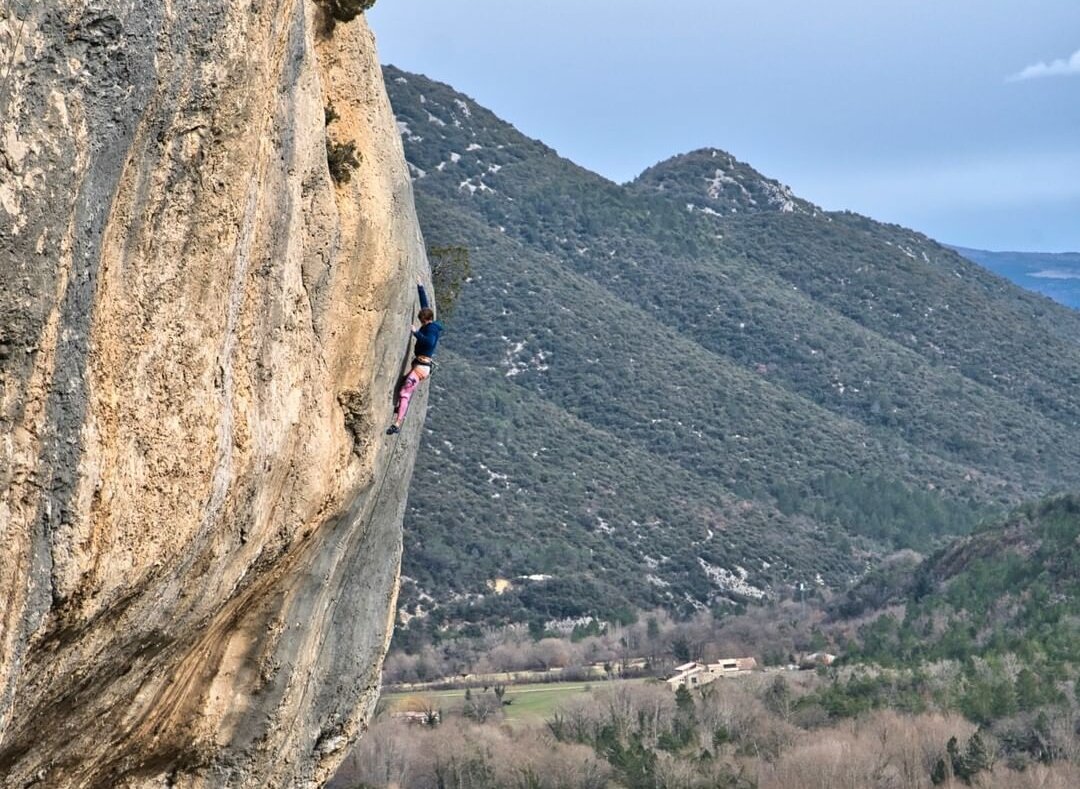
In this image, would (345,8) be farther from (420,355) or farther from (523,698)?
(523,698)

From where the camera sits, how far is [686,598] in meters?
78.9

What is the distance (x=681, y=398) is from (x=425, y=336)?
79.2m

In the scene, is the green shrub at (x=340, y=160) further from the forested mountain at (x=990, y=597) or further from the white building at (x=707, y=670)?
the white building at (x=707, y=670)

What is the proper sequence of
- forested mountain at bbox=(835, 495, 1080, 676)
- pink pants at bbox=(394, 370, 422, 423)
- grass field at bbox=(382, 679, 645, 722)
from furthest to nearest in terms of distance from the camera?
forested mountain at bbox=(835, 495, 1080, 676) < grass field at bbox=(382, 679, 645, 722) < pink pants at bbox=(394, 370, 422, 423)

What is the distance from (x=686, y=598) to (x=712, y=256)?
4704cm

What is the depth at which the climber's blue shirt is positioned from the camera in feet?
46.9

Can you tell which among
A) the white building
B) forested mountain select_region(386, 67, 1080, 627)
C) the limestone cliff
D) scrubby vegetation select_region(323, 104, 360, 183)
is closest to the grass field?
the white building

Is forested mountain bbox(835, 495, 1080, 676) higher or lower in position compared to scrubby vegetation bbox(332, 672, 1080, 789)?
higher

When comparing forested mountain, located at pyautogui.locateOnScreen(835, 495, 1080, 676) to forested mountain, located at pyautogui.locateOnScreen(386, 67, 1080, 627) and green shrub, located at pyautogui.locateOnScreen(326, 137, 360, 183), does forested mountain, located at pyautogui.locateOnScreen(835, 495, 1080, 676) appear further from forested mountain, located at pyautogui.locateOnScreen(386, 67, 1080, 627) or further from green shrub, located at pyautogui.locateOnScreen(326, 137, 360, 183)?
green shrub, located at pyautogui.locateOnScreen(326, 137, 360, 183)

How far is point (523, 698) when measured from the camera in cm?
6481

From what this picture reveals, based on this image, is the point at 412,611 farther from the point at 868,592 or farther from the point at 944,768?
the point at 944,768

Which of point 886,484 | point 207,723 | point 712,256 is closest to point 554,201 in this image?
point 712,256

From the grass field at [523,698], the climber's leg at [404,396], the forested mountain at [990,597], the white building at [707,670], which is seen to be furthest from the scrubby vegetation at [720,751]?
the climber's leg at [404,396]

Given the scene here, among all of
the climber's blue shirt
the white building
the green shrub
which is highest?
the green shrub
